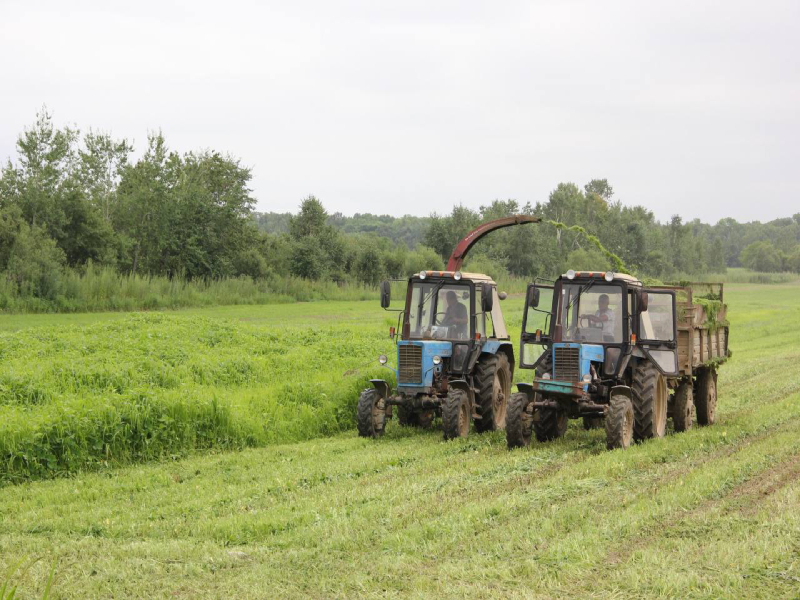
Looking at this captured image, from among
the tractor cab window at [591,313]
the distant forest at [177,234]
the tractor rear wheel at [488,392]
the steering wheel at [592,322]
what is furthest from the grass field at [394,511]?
the distant forest at [177,234]

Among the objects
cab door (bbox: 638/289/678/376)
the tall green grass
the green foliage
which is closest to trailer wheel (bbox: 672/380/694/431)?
cab door (bbox: 638/289/678/376)

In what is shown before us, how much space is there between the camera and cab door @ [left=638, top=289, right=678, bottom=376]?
1300 cm

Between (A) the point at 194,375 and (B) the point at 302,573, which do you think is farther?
(A) the point at 194,375

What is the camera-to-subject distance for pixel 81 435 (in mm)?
11805

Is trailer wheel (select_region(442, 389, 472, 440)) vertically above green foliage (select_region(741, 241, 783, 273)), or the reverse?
green foliage (select_region(741, 241, 783, 273))

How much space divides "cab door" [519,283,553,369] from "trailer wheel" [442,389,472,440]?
1.18 metres

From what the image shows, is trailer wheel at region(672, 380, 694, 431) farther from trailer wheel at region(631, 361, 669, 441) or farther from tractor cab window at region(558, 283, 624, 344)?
tractor cab window at region(558, 283, 624, 344)

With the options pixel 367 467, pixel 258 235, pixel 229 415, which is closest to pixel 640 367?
pixel 367 467

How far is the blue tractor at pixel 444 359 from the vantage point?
1363 cm

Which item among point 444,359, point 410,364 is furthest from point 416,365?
point 444,359

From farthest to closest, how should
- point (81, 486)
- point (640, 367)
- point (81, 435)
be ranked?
point (640, 367) < point (81, 435) < point (81, 486)

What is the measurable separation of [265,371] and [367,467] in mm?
6304

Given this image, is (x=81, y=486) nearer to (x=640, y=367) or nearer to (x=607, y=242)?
(x=640, y=367)

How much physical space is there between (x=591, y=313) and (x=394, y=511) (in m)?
5.44
